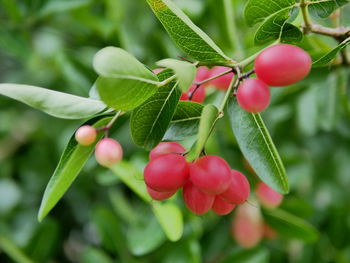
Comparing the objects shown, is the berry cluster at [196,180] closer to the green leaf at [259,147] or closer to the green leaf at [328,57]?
the green leaf at [259,147]

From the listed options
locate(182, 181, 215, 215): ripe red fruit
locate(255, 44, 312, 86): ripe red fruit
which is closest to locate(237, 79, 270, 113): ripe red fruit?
locate(255, 44, 312, 86): ripe red fruit

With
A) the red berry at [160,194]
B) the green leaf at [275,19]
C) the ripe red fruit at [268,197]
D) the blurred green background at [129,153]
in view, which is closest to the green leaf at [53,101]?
the red berry at [160,194]

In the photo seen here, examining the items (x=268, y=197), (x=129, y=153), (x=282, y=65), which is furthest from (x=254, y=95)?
(x=129, y=153)

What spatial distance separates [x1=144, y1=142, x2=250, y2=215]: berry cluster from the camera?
2.17 ft

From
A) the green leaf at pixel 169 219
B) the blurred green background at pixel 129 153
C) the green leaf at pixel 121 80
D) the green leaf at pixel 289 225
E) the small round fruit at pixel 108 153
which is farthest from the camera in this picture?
the blurred green background at pixel 129 153

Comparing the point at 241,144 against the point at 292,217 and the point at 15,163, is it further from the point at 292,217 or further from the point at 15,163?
the point at 15,163

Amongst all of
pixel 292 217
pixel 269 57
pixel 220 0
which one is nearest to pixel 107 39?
pixel 220 0

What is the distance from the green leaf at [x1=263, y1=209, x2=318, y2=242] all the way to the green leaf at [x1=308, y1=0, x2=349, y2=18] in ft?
2.03

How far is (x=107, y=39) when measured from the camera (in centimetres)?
151

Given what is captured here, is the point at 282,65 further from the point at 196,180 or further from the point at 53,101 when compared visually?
the point at 53,101

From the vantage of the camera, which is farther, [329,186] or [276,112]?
[329,186]

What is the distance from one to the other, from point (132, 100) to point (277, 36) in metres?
0.25

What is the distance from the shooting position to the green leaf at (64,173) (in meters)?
0.69

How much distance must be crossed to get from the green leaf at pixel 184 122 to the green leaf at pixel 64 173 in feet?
0.34
